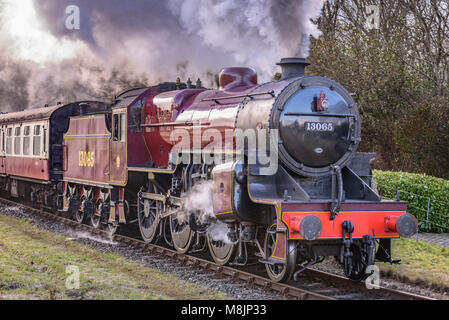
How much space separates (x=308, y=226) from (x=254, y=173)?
3.92ft

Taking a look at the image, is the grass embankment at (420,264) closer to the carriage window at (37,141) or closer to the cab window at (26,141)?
the carriage window at (37,141)

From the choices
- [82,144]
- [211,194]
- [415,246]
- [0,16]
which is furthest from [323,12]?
[0,16]

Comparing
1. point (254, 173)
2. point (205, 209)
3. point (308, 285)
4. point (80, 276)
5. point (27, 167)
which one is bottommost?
point (308, 285)

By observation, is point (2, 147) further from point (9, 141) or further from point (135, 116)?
point (135, 116)

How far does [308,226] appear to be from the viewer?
790cm

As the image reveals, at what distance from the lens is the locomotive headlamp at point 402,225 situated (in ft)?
27.8

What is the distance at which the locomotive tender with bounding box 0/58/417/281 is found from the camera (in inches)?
332

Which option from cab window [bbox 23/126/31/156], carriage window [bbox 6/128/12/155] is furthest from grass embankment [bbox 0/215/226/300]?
carriage window [bbox 6/128/12/155]

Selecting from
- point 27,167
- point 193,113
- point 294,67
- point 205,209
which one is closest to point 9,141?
point 27,167

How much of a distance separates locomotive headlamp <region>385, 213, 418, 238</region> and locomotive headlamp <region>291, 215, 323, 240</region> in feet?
3.97

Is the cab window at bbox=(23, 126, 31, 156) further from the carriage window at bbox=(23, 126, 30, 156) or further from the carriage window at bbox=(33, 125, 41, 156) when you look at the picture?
the carriage window at bbox=(33, 125, 41, 156)

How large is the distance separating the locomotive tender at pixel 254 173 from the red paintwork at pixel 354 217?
0.05ft

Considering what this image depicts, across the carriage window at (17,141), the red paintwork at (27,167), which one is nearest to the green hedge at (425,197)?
the red paintwork at (27,167)
